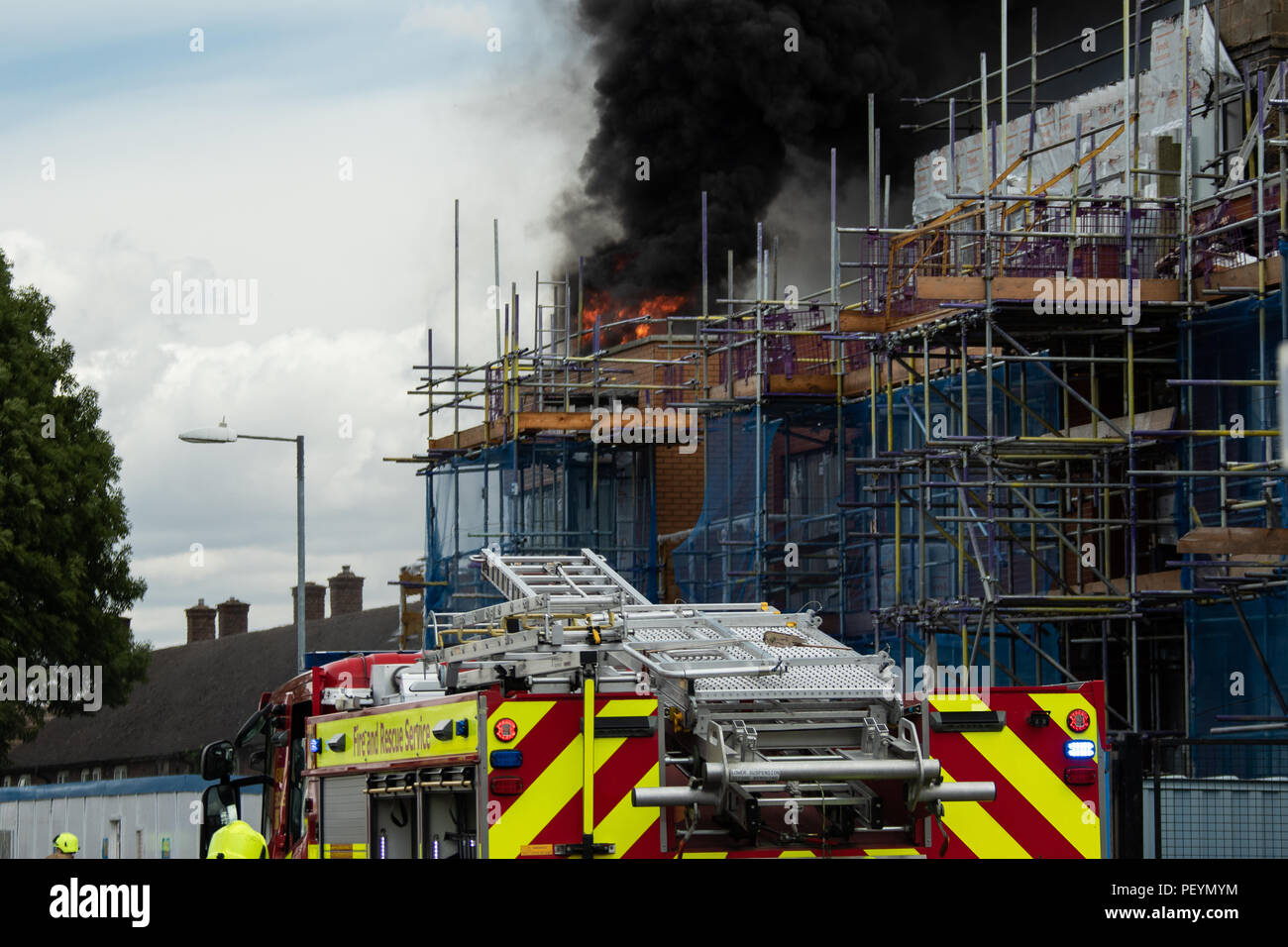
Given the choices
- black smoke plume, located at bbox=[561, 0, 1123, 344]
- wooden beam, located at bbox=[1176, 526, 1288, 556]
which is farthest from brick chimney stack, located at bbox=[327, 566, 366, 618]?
wooden beam, located at bbox=[1176, 526, 1288, 556]

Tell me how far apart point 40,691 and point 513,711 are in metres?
26.8

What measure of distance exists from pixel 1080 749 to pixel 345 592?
5190cm

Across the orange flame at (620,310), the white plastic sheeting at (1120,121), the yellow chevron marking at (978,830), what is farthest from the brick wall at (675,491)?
the yellow chevron marking at (978,830)

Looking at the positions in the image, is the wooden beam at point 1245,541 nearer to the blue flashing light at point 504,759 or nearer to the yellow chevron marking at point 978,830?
the yellow chevron marking at point 978,830

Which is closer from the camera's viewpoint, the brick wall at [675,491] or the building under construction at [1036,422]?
the building under construction at [1036,422]

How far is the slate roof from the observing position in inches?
2009

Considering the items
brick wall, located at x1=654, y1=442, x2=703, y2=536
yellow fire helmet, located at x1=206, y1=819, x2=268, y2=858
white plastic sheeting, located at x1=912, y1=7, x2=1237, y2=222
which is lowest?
yellow fire helmet, located at x1=206, y1=819, x2=268, y2=858

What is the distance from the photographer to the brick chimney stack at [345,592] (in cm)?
5891

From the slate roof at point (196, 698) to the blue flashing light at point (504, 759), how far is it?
4019 centimetres

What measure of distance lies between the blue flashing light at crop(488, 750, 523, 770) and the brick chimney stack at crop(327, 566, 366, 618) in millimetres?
51265

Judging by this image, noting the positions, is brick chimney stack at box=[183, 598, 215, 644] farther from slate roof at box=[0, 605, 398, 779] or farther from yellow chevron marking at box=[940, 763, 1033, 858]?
yellow chevron marking at box=[940, 763, 1033, 858]

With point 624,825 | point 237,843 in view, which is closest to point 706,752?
point 624,825
